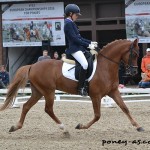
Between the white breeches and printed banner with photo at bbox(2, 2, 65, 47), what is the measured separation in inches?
523

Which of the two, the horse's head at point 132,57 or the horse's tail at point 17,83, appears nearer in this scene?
the horse's head at point 132,57

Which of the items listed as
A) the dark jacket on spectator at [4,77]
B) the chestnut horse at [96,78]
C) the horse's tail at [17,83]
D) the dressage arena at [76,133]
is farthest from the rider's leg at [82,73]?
the dark jacket on spectator at [4,77]

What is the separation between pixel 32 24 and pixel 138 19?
4.82m

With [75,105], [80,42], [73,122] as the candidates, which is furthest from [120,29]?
[80,42]

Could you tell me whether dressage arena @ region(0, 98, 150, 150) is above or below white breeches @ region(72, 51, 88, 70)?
below

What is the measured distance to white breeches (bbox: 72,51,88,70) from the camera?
423 inches

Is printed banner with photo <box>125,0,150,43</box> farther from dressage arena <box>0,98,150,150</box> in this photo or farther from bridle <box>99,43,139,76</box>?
bridle <box>99,43,139,76</box>

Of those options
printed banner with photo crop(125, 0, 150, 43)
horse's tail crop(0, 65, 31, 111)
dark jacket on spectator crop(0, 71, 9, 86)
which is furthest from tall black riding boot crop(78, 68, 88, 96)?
printed banner with photo crop(125, 0, 150, 43)

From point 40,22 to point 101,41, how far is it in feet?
9.19

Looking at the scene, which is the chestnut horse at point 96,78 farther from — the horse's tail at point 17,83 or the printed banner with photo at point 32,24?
the printed banner with photo at point 32,24

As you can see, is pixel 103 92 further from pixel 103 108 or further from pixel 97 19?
pixel 97 19

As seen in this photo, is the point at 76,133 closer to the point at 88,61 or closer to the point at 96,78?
the point at 96,78

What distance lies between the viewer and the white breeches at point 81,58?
35.2ft

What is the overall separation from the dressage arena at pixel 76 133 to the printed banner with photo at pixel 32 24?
9596 millimetres
